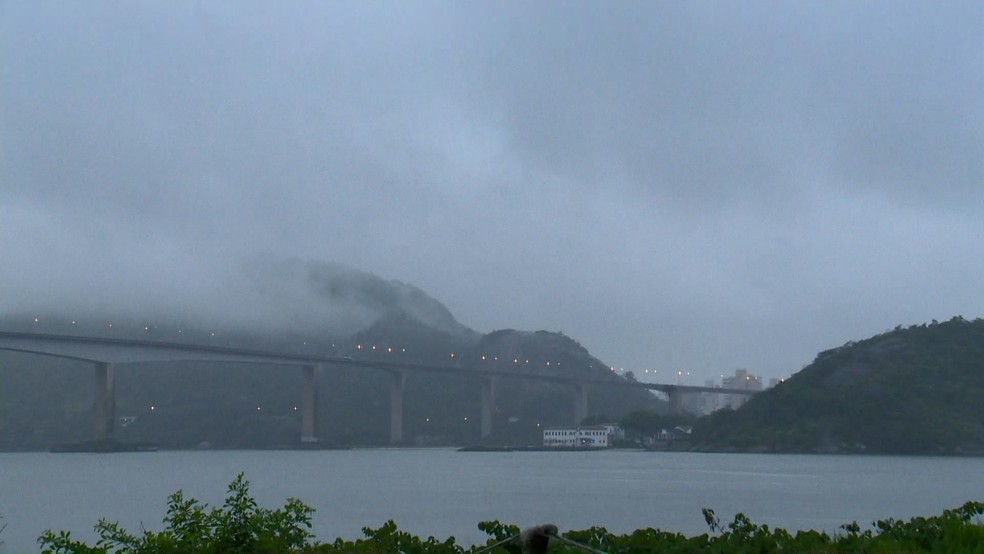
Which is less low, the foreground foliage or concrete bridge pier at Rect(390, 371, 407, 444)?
concrete bridge pier at Rect(390, 371, 407, 444)

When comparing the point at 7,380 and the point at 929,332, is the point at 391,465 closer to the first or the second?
the point at 929,332

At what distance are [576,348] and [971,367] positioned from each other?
254 feet

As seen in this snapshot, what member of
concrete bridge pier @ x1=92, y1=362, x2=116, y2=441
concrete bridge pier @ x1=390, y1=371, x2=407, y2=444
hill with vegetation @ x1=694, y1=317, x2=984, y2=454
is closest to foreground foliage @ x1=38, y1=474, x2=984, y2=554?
concrete bridge pier @ x1=92, y1=362, x2=116, y2=441

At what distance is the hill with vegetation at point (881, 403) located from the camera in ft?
304

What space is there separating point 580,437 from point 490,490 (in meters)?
64.2

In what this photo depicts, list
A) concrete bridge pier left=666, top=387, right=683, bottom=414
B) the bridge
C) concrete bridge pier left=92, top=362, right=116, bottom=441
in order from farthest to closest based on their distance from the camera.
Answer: concrete bridge pier left=666, top=387, right=683, bottom=414
concrete bridge pier left=92, top=362, right=116, bottom=441
the bridge

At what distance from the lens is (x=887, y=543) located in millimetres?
12438

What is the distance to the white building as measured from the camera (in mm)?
116188

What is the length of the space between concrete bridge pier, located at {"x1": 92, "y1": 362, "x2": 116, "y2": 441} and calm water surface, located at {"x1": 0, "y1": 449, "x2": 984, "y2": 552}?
7.50 feet

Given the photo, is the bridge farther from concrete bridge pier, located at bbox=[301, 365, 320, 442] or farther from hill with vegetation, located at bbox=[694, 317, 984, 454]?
hill with vegetation, located at bbox=[694, 317, 984, 454]

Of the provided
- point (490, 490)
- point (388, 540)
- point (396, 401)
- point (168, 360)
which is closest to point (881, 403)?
point (396, 401)

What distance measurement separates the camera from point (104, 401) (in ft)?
271

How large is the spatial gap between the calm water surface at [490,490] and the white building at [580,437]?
27.5m

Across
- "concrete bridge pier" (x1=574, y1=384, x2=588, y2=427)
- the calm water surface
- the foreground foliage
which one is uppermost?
"concrete bridge pier" (x1=574, y1=384, x2=588, y2=427)
